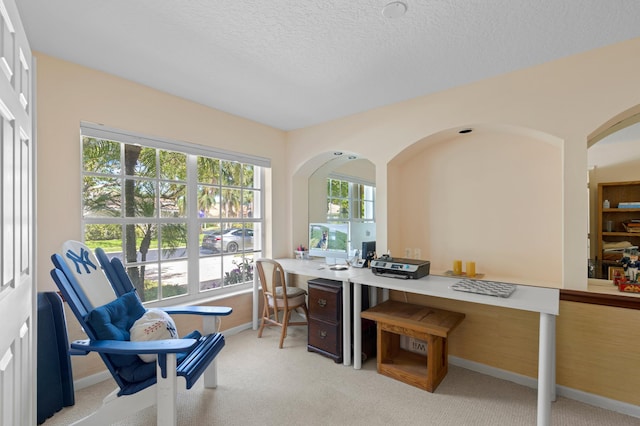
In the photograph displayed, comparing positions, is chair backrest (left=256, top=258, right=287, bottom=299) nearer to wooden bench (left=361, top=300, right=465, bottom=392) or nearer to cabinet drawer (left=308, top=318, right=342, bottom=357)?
cabinet drawer (left=308, top=318, right=342, bottom=357)

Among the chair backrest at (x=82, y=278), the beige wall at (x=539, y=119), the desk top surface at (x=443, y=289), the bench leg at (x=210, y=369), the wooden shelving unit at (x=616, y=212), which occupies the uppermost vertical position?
the beige wall at (x=539, y=119)

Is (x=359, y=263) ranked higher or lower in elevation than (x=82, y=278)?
lower

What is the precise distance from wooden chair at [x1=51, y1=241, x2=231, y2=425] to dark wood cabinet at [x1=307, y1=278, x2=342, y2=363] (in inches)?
42.3

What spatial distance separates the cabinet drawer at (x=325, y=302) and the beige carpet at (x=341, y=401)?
16.3 inches

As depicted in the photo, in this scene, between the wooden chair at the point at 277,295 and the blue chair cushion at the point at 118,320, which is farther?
the wooden chair at the point at 277,295

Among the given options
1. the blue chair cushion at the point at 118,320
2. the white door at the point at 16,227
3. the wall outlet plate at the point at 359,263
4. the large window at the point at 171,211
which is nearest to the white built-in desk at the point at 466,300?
the wall outlet plate at the point at 359,263

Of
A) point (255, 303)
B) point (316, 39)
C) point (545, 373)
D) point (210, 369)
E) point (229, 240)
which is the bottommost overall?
point (210, 369)

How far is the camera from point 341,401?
2.12 m

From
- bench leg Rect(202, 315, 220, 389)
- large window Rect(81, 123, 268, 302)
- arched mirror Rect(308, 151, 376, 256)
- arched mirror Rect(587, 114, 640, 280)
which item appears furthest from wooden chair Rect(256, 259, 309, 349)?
arched mirror Rect(587, 114, 640, 280)

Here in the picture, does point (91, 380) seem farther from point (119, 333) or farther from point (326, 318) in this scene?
point (326, 318)

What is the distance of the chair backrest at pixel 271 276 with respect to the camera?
2.95 meters

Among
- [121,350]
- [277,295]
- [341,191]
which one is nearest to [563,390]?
Result: [277,295]

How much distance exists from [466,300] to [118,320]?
2.31 m

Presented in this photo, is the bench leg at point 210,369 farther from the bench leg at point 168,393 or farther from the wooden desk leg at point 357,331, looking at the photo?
the wooden desk leg at point 357,331
